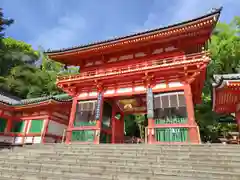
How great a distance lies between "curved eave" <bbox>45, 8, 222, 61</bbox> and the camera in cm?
1093

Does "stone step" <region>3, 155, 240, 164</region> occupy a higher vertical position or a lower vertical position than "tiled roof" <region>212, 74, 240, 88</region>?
lower

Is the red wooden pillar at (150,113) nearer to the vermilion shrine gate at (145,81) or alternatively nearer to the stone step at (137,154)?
the vermilion shrine gate at (145,81)

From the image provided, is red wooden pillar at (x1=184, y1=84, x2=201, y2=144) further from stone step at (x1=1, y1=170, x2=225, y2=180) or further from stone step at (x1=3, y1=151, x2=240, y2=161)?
stone step at (x1=1, y1=170, x2=225, y2=180)

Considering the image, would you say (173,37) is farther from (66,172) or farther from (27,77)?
(27,77)

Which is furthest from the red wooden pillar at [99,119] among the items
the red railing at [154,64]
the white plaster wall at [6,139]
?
the white plaster wall at [6,139]

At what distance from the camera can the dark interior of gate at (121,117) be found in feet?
34.8

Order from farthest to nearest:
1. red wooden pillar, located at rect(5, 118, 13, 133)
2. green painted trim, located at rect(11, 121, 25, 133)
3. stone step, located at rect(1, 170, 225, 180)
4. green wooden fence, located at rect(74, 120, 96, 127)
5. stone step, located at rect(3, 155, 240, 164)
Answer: green painted trim, located at rect(11, 121, 25, 133) → red wooden pillar, located at rect(5, 118, 13, 133) → green wooden fence, located at rect(74, 120, 96, 127) → stone step, located at rect(3, 155, 240, 164) → stone step, located at rect(1, 170, 225, 180)

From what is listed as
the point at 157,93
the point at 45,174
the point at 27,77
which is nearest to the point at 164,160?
the point at 45,174

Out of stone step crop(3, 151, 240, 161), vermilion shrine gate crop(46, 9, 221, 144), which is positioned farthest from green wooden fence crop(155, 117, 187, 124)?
stone step crop(3, 151, 240, 161)

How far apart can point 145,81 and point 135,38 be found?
3258 millimetres

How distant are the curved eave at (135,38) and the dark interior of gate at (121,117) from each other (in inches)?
163

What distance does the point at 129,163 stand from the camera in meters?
7.17

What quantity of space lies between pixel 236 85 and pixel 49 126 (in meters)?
15.1

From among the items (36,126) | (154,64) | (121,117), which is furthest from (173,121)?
(36,126)
